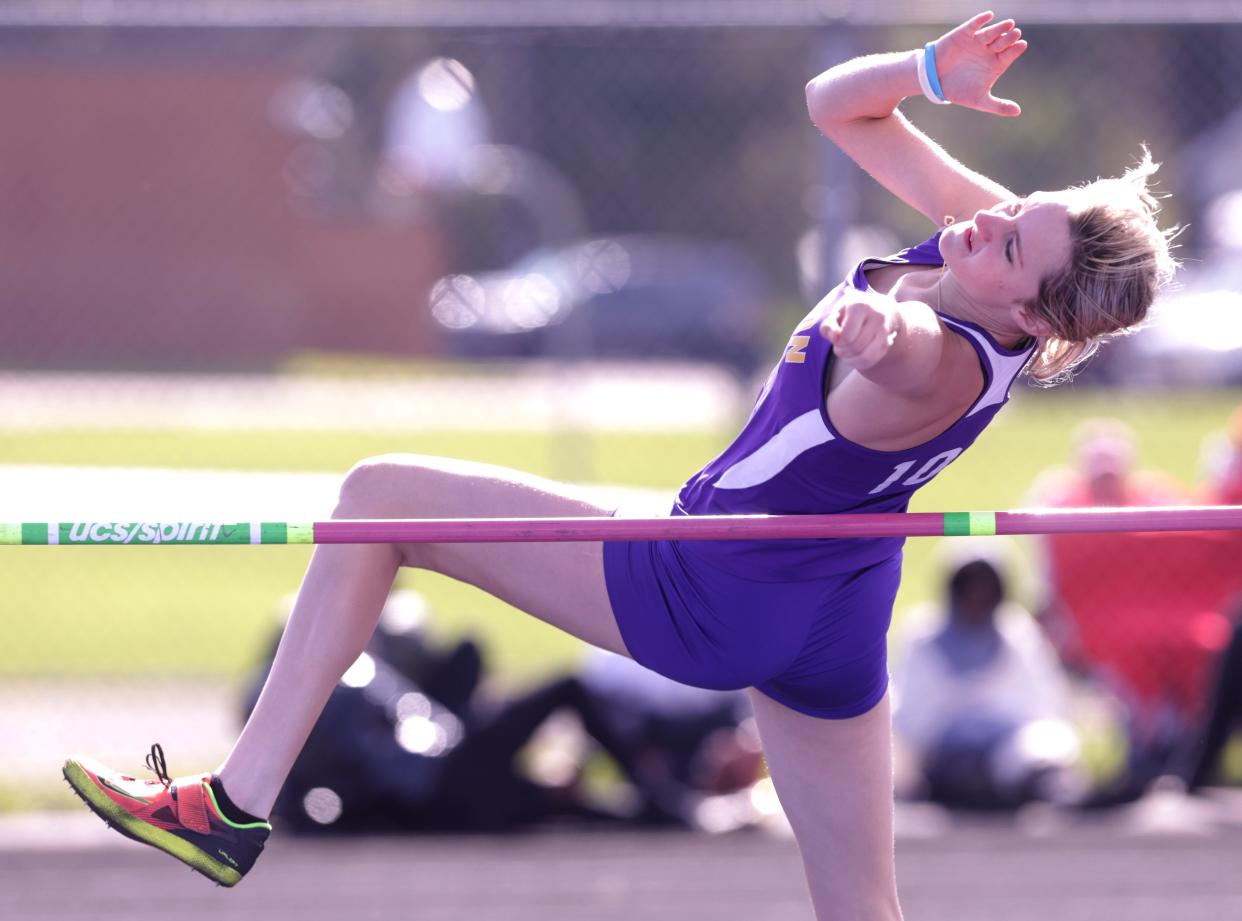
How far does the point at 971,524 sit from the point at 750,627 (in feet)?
1.45

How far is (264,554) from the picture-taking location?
1073cm

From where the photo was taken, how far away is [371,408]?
11742 millimetres

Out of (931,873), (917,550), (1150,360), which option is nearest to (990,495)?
(917,550)

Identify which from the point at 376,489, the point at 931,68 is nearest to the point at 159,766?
the point at 376,489

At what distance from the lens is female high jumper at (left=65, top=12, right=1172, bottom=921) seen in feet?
9.29

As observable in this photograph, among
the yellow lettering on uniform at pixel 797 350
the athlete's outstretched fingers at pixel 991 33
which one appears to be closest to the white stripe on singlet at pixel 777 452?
the yellow lettering on uniform at pixel 797 350

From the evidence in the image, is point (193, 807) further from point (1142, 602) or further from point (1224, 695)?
point (1142, 602)

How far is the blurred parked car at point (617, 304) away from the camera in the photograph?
30.9ft

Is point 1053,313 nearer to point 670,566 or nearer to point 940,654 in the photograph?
point 670,566

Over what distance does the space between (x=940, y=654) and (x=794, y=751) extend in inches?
115

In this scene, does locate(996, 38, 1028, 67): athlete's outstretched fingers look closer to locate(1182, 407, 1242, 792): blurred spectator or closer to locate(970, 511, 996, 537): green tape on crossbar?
locate(970, 511, 996, 537): green tape on crossbar

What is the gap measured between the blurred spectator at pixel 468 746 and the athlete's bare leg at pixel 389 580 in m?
2.39

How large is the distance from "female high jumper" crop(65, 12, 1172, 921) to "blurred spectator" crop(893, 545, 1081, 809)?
273cm

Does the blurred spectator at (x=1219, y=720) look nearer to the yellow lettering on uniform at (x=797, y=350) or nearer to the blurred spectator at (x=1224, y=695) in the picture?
the blurred spectator at (x=1224, y=695)
